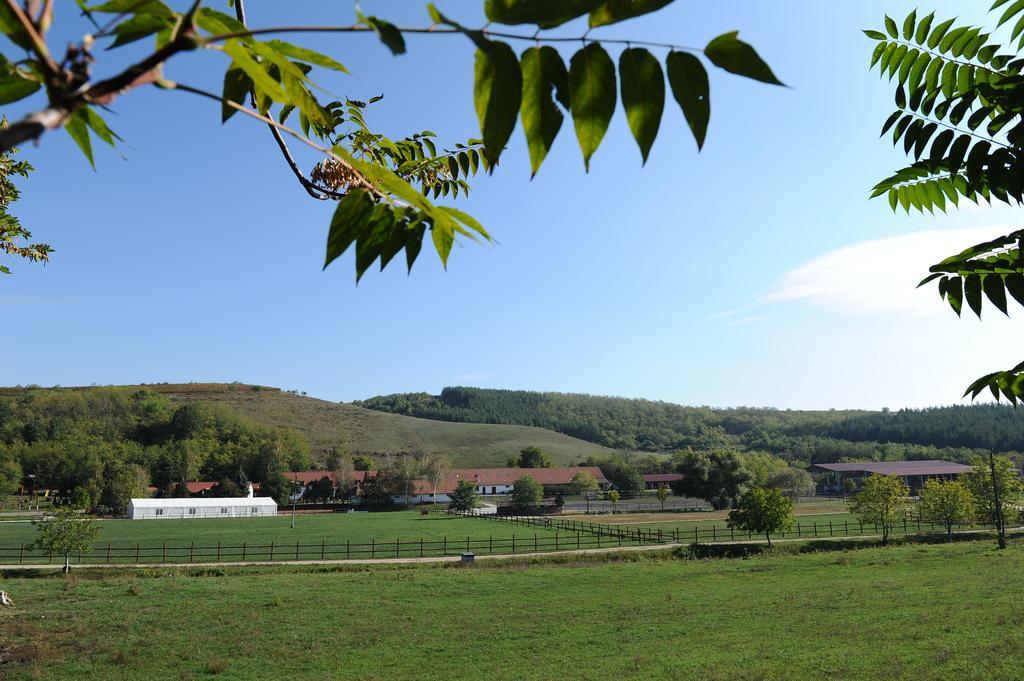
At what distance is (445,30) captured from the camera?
2.88 feet

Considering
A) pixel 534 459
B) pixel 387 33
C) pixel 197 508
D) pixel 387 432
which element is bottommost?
pixel 197 508

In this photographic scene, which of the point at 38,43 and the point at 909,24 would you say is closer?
the point at 38,43

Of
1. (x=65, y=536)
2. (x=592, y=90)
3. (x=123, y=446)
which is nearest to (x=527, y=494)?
(x=65, y=536)

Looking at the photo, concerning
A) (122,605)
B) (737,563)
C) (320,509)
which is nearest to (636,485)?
(320,509)

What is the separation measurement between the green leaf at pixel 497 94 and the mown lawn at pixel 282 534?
153 feet

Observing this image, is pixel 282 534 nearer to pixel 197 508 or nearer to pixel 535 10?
pixel 197 508

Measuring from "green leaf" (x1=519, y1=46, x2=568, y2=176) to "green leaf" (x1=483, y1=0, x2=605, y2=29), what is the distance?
0.11 metres

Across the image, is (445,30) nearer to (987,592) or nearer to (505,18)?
(505,18)

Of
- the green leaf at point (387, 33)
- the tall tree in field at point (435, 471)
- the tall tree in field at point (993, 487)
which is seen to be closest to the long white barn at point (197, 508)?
the tall tree in field at point (435, 471)

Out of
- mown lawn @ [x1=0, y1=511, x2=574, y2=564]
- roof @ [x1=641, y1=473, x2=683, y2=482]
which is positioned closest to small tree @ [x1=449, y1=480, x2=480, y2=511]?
mown lawn @ [x1=0, y1=511, x2=574, y2=564]

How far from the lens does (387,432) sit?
17838 centimetres

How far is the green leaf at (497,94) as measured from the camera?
0.98m

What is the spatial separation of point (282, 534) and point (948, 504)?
54811 mm

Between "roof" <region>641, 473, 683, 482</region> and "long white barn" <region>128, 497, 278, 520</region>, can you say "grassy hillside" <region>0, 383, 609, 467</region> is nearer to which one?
"roof" <region>641, 473, 683, 482</region>
